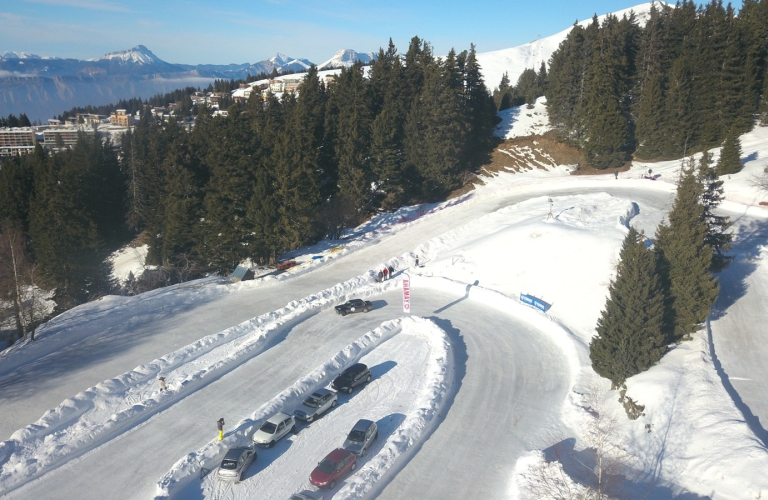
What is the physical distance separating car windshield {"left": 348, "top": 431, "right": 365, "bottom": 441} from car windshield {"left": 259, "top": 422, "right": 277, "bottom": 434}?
2917mm

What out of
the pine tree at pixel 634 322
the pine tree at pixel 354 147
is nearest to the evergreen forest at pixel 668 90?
the pine tree at pixel 354 147

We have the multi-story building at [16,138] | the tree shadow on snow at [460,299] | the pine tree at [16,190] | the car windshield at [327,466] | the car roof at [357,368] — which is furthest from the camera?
the multi-story building at [16,138]

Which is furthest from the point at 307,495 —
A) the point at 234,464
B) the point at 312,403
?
the point at 312,403

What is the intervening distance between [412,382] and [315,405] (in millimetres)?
5164

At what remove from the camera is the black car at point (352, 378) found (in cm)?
2249

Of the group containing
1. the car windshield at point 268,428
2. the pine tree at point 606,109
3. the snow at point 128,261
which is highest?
the pine tree at point 606,109

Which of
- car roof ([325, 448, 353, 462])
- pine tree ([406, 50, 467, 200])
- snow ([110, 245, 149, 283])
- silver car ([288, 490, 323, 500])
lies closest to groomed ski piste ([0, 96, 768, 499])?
silver car ([288, 490, 323, 500])

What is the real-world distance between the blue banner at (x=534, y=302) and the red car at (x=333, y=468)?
17.2 meters

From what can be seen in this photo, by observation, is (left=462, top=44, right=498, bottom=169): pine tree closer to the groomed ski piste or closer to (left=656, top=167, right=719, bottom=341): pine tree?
the groomed ski piste

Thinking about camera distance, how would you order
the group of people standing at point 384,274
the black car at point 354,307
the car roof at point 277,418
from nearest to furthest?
the car roof at point 277,418, the black car at point 354,307, the group of people standing at point 384,274

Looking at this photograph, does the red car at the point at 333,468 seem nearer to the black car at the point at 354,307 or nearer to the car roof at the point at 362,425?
the car roof at the point at 362,425

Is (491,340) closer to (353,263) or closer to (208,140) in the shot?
(353,263)

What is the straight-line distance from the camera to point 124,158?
6562cm

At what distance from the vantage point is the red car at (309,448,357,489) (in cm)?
1664
